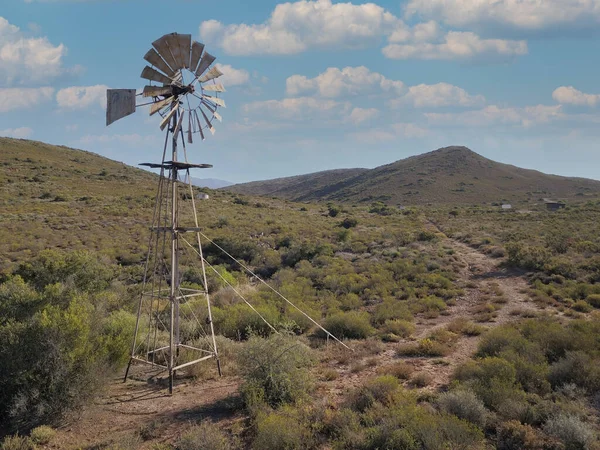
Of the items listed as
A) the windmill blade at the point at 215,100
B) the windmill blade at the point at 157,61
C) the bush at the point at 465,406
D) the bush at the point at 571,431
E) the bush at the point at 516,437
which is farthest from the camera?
the windmill blade at the point at 215,100

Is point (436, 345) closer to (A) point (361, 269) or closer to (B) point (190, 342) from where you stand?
(B) point (190, 342)

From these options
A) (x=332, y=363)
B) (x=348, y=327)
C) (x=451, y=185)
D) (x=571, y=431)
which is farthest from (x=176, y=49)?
(x=451, y=185)

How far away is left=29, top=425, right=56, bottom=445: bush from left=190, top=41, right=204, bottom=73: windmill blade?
713 cm

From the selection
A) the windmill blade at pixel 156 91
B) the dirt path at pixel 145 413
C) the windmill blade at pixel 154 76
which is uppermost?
the windmill blade at pixel 154 76

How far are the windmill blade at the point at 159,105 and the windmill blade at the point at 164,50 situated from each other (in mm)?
680

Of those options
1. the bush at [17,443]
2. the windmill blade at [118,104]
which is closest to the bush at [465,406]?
the bush at [17,443]

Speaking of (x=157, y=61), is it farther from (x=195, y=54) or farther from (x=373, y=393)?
(x=373, y=393)

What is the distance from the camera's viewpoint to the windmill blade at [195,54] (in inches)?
341

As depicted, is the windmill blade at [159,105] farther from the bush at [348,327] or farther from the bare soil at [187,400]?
the bush at [348,327]

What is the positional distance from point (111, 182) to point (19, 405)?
184 ft

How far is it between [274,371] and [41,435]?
3.94 meters

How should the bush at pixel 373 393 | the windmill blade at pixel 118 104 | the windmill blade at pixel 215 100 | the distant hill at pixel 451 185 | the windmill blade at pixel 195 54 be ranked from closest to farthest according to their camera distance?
the bush at pixel 373 393 < the windmill blade at pixel 118 104 < the windmill blade at pixel 195 54 < the windmill blade at pixel 215 100 < the distant hill at pixel 451 185

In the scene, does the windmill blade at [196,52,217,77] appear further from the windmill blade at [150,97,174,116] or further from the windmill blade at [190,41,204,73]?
the windmill blade at [150,97,174,116]

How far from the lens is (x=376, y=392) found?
25.5 ft
